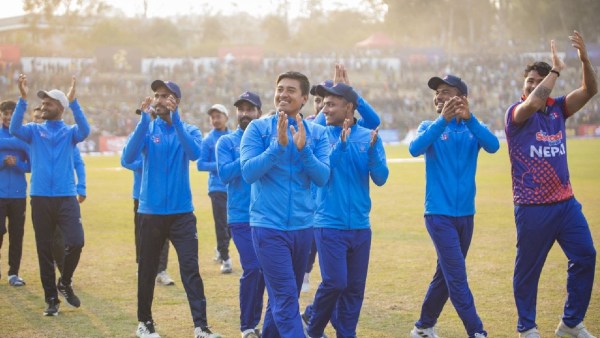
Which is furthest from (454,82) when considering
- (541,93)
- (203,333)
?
(203,333)

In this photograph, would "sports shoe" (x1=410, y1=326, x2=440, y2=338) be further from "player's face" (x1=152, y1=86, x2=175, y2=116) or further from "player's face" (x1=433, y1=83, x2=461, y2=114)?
"player's face" (x1=152, y1=86, x2=175, y2=116)

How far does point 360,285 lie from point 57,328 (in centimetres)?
353

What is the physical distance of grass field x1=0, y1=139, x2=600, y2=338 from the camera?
860 cm

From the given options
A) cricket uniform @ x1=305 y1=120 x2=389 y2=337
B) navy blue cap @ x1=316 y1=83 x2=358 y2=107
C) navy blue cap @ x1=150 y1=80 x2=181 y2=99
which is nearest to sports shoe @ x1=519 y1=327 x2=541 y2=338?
cricket uniform @ x1=305 y1=120 x2=389 y2=337

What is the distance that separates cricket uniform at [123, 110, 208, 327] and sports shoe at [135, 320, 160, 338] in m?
0.05

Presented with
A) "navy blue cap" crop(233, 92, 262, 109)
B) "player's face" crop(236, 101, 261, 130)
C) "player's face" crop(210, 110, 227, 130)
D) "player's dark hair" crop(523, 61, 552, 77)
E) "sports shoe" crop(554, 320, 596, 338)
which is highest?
"player's dark hair" crop(523, 61, 552, 77)

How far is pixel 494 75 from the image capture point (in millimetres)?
64625

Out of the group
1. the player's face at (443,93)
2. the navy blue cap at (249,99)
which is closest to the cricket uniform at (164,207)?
the navy blue cap at (249,99)

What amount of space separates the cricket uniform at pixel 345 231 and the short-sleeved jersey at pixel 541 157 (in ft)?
4.67

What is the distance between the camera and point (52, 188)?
9.41 meters

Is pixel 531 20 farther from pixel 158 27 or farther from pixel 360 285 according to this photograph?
pixel 360 285

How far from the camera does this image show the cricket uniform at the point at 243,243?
25.8 feet

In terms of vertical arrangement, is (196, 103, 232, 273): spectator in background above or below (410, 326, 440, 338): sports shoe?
above

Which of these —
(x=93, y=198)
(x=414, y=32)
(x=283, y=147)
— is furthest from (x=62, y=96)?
(x=414, y=32)
